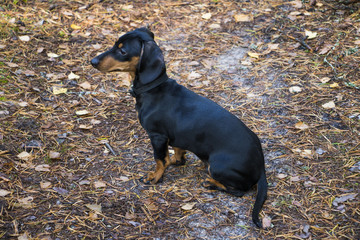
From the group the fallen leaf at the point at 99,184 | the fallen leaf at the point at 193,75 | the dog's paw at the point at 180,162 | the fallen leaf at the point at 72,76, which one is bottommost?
the dog's paw at the point at 180,162

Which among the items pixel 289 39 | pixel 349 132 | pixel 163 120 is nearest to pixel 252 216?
pixel 163 120

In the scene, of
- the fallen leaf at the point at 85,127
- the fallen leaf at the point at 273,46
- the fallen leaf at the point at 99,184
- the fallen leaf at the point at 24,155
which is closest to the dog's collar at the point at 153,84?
the fallen leaf at the point at 99,184

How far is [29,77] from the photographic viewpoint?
4895 mm

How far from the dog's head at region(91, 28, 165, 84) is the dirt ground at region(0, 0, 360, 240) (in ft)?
3.28

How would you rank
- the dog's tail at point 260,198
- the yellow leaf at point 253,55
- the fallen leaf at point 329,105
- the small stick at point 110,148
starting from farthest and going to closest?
the yellow leaf at point 253,55
the fallen leaf at point 329,105
the small stick at point 110,148
the dog's tail at point 260,198

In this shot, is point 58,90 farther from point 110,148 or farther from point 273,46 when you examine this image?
point 273,46

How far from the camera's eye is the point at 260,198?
3299mm

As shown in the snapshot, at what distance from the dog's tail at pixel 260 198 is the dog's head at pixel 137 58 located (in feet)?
4.42

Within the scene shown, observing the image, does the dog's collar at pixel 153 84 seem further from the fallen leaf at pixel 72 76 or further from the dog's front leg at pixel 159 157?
the fallen leaf at pixel 72 76

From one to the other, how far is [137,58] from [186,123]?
2.47ft

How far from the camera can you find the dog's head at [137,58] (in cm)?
342

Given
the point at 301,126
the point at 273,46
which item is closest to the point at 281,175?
the point at 301,126

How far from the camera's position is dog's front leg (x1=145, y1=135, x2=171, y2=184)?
3.64 metres

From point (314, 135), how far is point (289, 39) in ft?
6.68
